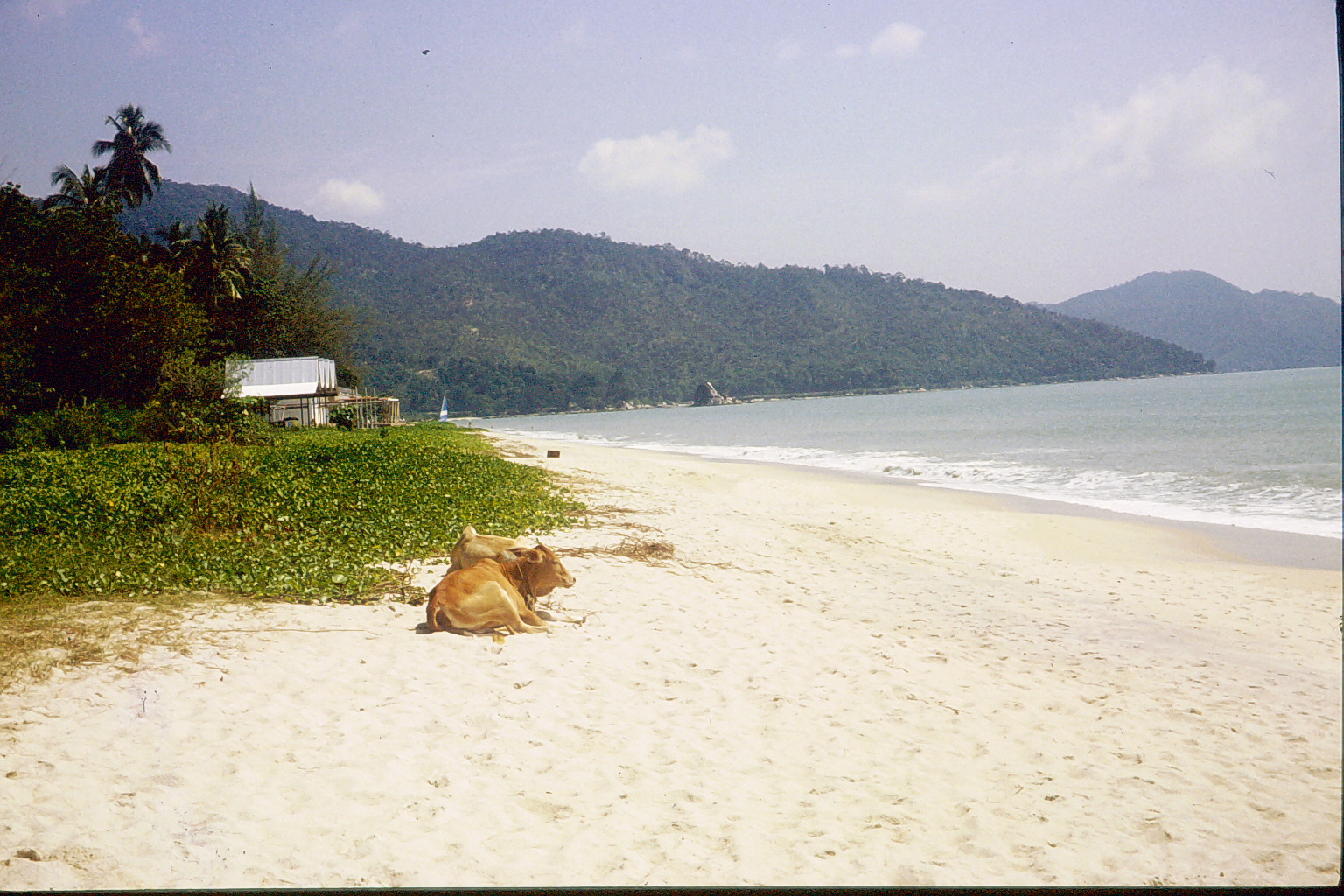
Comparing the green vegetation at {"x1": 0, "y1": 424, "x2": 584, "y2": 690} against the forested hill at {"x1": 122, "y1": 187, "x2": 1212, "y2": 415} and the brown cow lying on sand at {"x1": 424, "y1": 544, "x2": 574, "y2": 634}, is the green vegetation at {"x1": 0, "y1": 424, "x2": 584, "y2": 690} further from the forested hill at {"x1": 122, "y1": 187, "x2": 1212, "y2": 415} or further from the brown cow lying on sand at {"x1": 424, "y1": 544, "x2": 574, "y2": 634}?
the forested hill at {"x1": 122, "y1": 187, "x2": 1212, "y2": 415}

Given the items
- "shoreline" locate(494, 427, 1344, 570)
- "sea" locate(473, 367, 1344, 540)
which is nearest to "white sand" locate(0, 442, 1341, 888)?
"sea" locate(473, 367, 1344, 540)

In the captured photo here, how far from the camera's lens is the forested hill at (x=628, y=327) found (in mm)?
67938

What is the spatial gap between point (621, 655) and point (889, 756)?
5.89 feet

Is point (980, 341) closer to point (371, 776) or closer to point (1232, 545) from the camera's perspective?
point (1232, 545)

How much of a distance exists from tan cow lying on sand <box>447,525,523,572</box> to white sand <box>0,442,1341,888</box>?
1.59ft

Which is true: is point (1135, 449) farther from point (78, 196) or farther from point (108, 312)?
point (78, 196)

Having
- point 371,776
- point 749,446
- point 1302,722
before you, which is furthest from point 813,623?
point 749,446

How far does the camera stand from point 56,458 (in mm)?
12305

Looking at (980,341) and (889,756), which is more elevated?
(980,341)

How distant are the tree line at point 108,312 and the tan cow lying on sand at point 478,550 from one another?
7.21m

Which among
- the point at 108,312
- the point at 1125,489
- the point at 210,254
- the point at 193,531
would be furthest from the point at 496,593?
the point at 210,254

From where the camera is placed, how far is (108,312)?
1945cm

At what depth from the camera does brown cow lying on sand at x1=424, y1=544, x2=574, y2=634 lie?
471cm

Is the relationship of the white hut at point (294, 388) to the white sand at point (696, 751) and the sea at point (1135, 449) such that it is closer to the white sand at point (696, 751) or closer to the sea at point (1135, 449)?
the sea at point (1135, 449)
